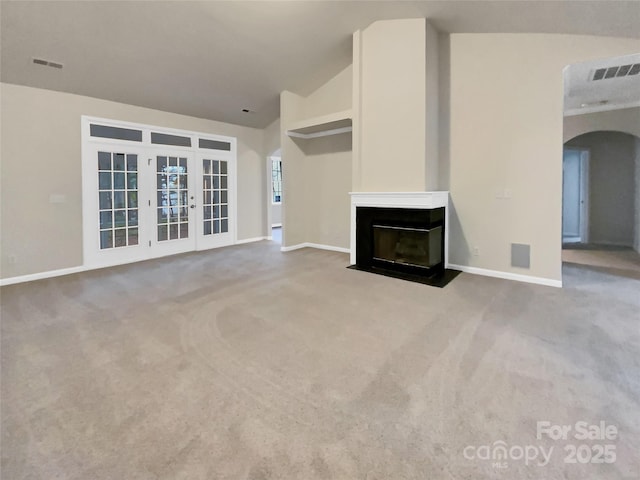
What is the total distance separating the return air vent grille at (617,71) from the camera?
404 centimetres

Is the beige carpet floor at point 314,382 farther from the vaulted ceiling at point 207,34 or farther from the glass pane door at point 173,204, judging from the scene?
the vaulted ceiling at point 207,34

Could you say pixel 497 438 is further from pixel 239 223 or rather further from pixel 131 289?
pixel 239 223

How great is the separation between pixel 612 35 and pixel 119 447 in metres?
5.73

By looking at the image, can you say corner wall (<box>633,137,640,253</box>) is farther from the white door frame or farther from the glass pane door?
the glass pane door

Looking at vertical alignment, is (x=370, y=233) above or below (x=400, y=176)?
below

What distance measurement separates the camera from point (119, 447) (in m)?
1.58

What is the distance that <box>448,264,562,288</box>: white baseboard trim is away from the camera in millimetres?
4143

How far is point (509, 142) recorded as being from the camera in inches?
170

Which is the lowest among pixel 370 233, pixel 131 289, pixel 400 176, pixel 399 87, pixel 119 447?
pixel 119 447

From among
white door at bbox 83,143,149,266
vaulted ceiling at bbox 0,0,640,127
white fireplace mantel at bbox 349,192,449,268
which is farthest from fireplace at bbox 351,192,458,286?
white door at bbox 83,143,149,266

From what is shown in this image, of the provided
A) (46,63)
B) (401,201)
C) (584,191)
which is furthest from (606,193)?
Result: (46,63)

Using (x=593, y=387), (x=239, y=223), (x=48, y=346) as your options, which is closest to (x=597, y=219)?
(x=593, y=387)

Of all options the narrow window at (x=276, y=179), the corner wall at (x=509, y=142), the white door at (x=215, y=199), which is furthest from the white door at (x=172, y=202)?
the corner wall at (x=509, y=142)

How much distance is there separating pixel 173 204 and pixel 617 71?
7.08 meters
